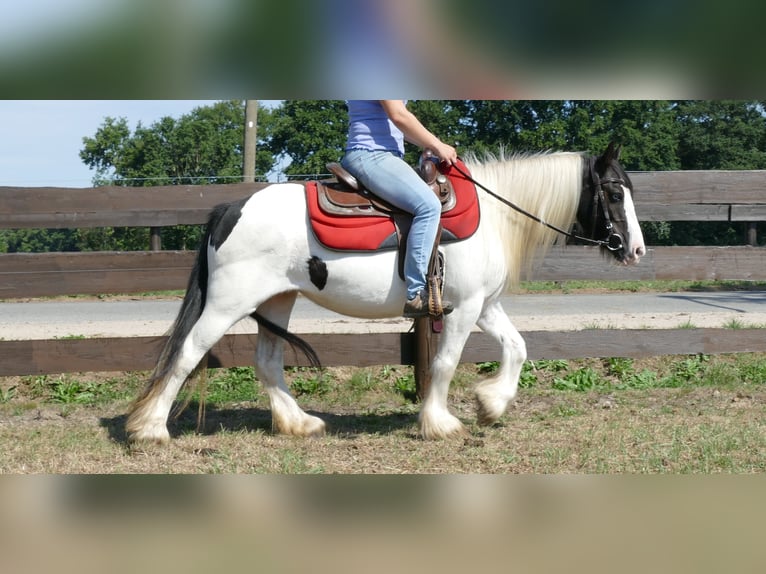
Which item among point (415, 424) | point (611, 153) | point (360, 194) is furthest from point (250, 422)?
point (611, 153)

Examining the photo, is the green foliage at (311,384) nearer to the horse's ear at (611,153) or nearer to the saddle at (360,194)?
the saddle at (360,194)

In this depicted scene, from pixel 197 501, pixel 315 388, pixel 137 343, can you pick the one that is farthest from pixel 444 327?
pixel 197 501

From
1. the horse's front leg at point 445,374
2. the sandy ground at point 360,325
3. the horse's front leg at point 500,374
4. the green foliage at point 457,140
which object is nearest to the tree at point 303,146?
the green foliage at point 457,140

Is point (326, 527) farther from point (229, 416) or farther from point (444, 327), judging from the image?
point (229, 416)

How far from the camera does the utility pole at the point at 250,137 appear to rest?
14.4 meters

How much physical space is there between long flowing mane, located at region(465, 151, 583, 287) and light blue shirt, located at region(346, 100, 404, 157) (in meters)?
0.74

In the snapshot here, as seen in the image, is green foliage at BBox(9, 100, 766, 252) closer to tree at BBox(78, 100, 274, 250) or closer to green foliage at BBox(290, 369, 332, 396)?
tree at BBox(78, 100, 274, 250)

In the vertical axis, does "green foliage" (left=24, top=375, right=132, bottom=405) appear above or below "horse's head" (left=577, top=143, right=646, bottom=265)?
below

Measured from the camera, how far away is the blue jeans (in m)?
4.92

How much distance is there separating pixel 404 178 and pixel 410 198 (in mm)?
137

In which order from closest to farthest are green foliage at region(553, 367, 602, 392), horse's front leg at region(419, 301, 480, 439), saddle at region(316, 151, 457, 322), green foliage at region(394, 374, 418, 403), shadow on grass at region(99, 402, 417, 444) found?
saddle at region(316, 151, 457, 322), horse's front leg at region(419, 301, 480, 439), shadow on grass at region(99, 402, 417, 444), green foliage at region(394, 374, 418, 403), green foliage at region(553, 367, 602, 392)

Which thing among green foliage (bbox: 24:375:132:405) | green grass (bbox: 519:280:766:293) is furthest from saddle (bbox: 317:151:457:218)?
green grass (bbox: 519:280:766:293)
